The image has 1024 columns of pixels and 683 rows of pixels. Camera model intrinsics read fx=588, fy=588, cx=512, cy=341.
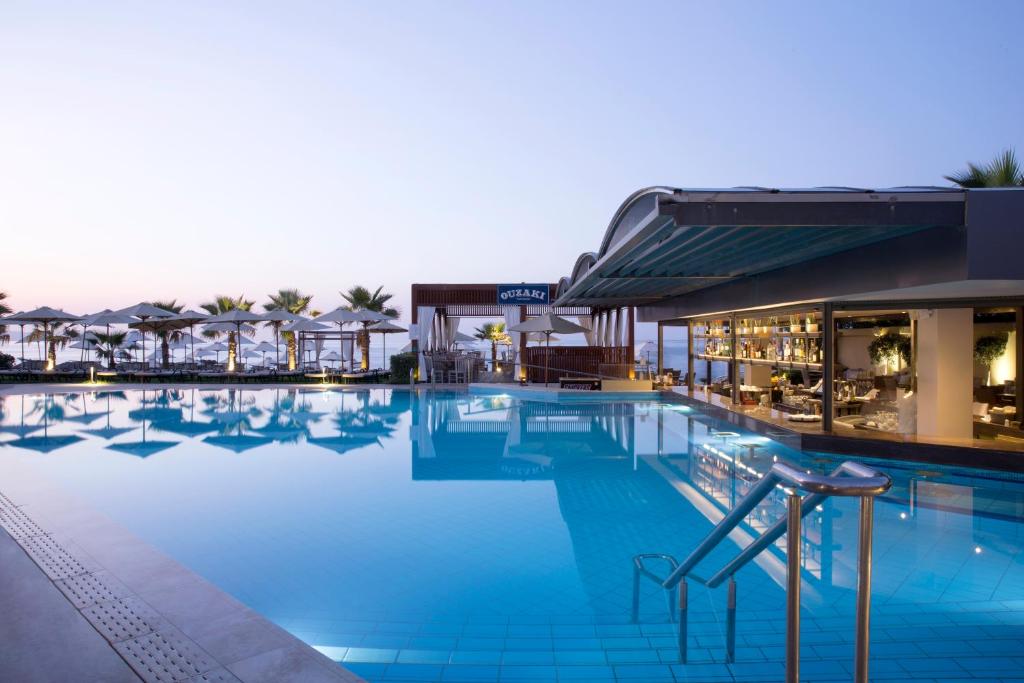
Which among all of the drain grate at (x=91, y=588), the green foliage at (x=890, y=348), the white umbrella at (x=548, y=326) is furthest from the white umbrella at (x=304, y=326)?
the drain grate at (x=91, y=588)

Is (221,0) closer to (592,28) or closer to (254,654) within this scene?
(592,28)

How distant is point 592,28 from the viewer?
1659cm

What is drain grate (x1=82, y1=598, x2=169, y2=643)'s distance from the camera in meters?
3.13

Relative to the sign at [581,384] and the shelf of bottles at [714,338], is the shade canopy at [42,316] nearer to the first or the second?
the sign at [581,384]

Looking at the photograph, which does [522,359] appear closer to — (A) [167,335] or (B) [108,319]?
(B) [108,319]

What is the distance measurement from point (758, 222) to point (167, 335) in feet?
94.4

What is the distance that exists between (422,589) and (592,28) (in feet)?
54.0

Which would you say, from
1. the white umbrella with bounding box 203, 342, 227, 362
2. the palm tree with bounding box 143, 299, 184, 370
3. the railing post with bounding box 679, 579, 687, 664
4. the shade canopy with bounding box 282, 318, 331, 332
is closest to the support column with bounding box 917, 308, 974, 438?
the railing post with bounding box 679, 579, 687, 664

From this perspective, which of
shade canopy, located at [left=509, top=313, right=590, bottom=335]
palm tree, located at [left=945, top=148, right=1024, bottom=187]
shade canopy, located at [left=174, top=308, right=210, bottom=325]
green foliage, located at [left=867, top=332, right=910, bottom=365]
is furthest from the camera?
shade canopy, located at [left=174, top=308, right=210, bottom=325]

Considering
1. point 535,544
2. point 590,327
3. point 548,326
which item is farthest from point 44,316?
point 535,544

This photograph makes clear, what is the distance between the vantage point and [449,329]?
24.5m

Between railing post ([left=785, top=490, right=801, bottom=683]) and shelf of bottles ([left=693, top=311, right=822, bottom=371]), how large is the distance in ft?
37.6

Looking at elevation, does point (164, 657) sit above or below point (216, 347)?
below

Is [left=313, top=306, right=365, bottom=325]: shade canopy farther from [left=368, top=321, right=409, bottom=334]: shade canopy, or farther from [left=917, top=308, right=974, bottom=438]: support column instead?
[left=917, top=308, right=974, bottom=438]: support column
